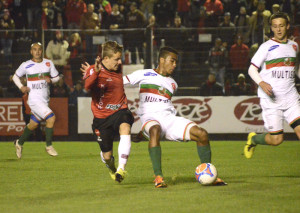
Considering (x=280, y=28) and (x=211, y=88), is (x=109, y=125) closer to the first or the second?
(x=280, y=28)

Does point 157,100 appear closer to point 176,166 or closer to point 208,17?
point 176,166

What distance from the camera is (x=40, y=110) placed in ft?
44.3

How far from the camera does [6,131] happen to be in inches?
698

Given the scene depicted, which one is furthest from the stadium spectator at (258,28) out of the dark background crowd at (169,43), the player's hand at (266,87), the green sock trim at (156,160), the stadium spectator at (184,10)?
the green sock trim at (156,160)

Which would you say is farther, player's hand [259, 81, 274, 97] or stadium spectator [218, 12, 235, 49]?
stadium spectator [218, 12, 235, 49]

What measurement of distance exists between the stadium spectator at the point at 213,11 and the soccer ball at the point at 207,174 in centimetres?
1261

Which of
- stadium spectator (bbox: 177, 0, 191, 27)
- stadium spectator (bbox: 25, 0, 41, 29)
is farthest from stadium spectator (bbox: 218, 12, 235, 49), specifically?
stadium spectator (bbox: 25, 0, 41, 29)

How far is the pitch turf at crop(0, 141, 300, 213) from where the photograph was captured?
6.52m

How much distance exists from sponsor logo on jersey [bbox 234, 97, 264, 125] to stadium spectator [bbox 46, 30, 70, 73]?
16.3 feet

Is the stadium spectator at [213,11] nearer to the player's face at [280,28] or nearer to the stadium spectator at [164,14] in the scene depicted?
the stadium spectator at [164,14]

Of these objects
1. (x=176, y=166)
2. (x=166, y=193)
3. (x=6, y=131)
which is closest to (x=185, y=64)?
(x=6, y=131)

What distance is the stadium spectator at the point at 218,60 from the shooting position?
58.9ft

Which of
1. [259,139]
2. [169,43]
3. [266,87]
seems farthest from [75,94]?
[266,87]

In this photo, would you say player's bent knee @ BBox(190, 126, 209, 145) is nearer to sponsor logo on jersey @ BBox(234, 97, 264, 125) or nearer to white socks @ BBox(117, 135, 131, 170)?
white socks @ BBox(117, 135, 131, 170)
